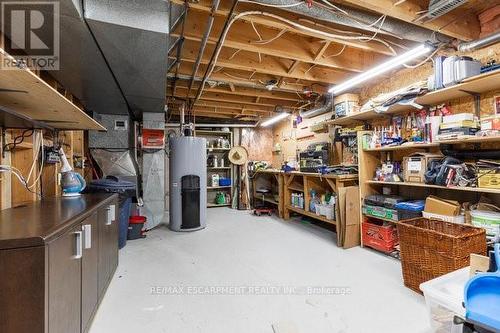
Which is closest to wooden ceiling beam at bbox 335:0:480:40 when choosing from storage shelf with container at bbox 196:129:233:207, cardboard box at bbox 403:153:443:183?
cardboard box at bbox 403:153:443:183

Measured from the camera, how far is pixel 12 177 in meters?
2.13

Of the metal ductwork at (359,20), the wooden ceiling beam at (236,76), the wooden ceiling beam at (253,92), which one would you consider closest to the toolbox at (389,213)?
the metal ductwork at (359,20)

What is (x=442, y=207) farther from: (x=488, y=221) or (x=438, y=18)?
(x=438, y=18)

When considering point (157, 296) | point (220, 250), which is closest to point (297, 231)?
point (220, 250)

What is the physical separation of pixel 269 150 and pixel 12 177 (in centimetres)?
606

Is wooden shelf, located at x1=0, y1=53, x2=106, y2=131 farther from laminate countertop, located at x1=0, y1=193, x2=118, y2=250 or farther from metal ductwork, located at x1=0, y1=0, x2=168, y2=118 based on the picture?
laminate countertop, located at x1=0, y1=193, x2=118, y2=250

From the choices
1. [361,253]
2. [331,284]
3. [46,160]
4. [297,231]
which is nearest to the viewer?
[331,284]

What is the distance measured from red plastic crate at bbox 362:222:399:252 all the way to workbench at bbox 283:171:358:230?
415mm

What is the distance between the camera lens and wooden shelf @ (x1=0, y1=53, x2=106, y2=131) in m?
1.16

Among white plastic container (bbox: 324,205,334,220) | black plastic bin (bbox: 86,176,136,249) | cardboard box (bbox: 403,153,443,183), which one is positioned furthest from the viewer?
white plastic container (bbox: 324,205,334,220)

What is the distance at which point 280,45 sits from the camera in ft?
9.91

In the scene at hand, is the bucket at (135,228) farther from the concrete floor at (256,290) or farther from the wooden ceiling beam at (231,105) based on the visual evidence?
the wooden ceiling beam at (231,105)

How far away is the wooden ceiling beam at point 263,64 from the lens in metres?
3.18

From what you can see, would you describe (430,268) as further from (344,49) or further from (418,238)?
(344,49)
